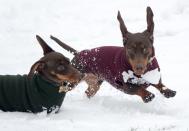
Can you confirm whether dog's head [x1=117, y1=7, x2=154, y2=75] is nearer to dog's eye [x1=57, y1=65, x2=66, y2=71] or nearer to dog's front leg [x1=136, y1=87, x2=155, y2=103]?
dog's front leg [x1=136, y1=87, x2=155, y2=103]

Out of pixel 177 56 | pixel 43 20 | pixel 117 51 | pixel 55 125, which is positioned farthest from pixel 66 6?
pixel 55 125

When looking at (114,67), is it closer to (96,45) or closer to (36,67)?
(36,67)

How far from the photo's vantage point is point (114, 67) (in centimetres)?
746

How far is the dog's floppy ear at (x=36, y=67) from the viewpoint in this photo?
6469 mm

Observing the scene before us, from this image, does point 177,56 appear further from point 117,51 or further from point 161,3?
point 161,3

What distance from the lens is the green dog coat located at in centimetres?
662

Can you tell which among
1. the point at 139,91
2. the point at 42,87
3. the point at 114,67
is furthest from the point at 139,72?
the point at 42,87

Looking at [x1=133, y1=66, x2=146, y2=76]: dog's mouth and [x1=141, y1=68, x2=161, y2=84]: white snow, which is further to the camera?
[x1=141, y1=68, x2=161, y2=84]: white snow

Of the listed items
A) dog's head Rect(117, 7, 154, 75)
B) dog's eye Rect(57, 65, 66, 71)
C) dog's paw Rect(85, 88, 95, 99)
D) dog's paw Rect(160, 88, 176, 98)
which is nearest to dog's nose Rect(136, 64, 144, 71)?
dog's head Rect(117, 7, 154, 75)

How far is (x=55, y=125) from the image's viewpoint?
575 centimetres

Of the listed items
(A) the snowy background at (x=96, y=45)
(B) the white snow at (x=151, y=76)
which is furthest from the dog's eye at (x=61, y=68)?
(B) the white snow at (x=151, y=76)

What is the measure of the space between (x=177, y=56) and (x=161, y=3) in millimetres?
3588

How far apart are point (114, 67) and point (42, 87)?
125 centimetres

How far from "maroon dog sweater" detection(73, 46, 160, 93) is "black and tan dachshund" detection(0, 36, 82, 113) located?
2.28 ft
